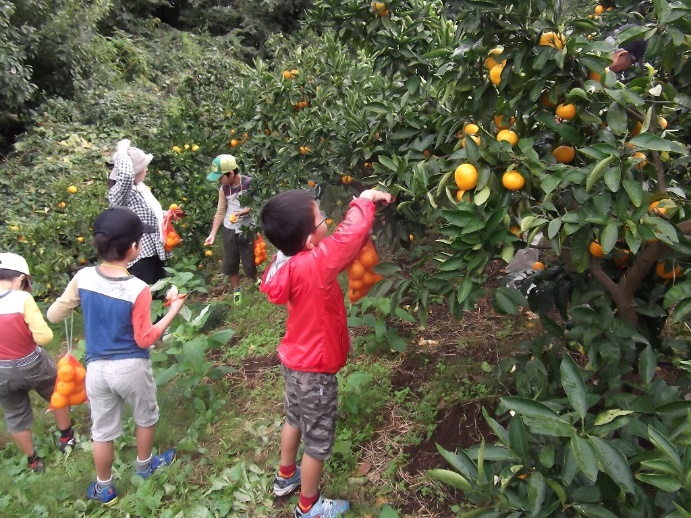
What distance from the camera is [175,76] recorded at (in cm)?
1008

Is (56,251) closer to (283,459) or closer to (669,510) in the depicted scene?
(283,459)

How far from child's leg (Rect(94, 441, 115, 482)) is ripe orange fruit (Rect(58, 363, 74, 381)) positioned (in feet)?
1.16

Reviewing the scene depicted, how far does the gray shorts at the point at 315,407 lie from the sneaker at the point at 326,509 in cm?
26

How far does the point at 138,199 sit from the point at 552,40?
9.79ft

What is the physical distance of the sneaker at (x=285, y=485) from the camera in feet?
7.84

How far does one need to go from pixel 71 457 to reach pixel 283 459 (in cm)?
133

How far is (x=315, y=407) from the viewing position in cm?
210

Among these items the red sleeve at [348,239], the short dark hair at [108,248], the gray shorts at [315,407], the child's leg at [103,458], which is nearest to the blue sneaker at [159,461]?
the child's leg at [103,458]

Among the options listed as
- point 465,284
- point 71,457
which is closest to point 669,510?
point 465,284

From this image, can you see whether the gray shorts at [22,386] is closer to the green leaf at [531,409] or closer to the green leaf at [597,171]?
the green leaf at [531,409]

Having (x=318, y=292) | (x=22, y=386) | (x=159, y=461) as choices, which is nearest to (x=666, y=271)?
(x=318, y=292)

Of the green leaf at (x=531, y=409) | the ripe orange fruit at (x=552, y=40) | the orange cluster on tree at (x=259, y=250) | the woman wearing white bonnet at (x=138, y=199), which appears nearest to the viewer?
the green leaf at (x=531, y=409)

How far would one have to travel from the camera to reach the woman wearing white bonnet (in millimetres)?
3629

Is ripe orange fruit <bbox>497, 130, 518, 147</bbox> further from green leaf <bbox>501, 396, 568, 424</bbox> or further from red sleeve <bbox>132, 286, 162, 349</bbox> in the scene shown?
red sleeve <bbox>132, 286, 162, 349</bbox>
